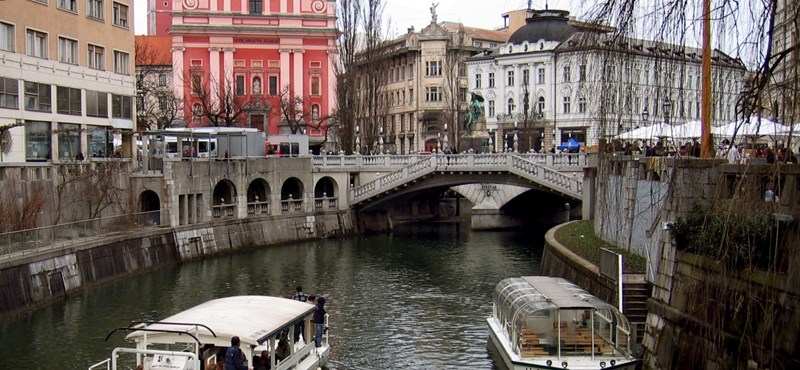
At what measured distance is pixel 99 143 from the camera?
6109 centimetres

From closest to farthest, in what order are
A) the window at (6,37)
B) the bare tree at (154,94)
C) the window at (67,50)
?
1. the window at (6,37)
2. the window at (67,50)
3. the bare tree at (154,94)

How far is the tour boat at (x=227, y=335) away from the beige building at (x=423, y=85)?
81014mm

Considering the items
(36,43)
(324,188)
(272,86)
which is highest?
(272,86)

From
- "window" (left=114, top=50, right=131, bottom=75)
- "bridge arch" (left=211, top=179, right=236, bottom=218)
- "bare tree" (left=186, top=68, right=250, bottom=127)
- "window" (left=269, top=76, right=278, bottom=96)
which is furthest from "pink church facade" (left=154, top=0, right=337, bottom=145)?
"window" (left=114, top=50, right=131, bottom=75)

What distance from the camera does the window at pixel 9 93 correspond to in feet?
167

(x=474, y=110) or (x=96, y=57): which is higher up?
(x=96, y=57)

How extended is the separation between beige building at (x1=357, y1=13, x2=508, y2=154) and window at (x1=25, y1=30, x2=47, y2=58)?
56.8 meters

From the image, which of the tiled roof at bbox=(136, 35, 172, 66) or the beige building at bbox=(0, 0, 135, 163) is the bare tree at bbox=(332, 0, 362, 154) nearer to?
the beige building at bbox=(0, 0, 135, 163)

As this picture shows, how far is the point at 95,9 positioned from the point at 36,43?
20.0 feet

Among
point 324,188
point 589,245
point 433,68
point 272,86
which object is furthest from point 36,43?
point 433,68

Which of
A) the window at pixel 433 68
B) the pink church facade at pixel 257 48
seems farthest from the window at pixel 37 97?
the window at pixel 433 68

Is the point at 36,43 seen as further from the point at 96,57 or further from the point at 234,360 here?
the point at 234,360

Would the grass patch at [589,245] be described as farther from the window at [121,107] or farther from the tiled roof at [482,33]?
the tiled roof at [482,33]

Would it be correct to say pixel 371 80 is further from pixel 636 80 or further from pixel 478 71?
pixel 636 80
